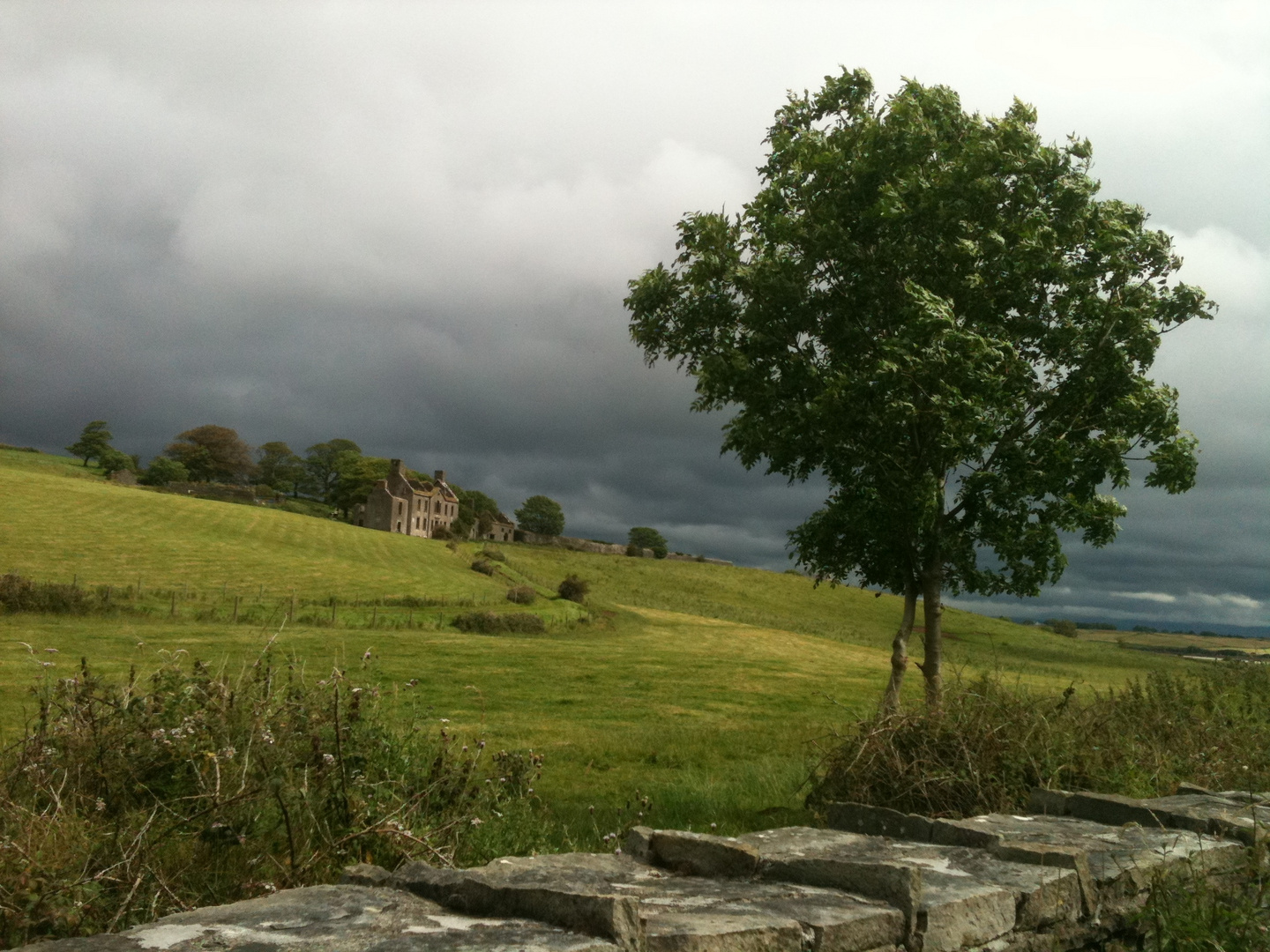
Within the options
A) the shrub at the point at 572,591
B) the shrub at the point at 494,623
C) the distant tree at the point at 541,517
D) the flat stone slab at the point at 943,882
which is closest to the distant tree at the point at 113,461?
the distant tree at the point at 541,517

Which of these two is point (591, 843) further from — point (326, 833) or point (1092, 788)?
point (1092, 788)

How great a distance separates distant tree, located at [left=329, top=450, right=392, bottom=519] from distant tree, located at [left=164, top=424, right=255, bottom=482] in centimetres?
2337

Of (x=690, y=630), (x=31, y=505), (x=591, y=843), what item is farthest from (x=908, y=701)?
(x=31, y=505)

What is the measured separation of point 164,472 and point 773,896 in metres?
129

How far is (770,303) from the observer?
14484mm

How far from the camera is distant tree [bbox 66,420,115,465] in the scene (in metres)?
128

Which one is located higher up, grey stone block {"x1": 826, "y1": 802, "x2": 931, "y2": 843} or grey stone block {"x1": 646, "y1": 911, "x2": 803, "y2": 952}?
grey stone block {"x1": 646, "y1": 911, "x2": 803, "y2": 952}

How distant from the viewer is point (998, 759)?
26.7 feet

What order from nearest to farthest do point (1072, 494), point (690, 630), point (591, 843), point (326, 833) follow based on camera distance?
point (326, 833) → point (591, 843) → point (1072, 494) → point (690, 630)

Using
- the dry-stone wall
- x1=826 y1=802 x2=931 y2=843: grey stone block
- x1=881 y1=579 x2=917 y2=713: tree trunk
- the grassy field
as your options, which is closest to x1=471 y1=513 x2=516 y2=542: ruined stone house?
the grassy field

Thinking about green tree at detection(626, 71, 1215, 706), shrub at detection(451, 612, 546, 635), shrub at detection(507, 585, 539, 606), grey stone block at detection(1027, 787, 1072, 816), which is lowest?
shrub at detection(451, 612, 546, 635)

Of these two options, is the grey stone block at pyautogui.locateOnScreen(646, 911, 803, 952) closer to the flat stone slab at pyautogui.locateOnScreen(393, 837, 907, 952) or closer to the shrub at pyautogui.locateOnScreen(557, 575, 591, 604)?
the flat stone slab at pyautogui.locateOnScreen(393, 837, 907, 952)

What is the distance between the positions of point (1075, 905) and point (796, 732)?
15.3 metres

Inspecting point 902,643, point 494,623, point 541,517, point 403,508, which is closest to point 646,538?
point 541,517
